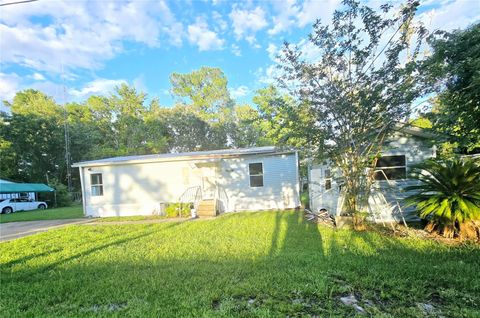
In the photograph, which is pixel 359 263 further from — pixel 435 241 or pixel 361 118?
pixel 361 118

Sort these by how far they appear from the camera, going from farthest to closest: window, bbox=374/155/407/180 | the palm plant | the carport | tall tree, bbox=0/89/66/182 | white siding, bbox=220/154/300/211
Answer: tall tree, bbox=0/89/66/182
the carport
white siding, bbox=220/154/300/211
window, bbox=374/155/407/180
the palm plant

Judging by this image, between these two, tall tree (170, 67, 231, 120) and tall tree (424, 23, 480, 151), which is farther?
tall tree (170, 67, 231, 120)

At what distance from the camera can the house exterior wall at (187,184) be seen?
11.7m

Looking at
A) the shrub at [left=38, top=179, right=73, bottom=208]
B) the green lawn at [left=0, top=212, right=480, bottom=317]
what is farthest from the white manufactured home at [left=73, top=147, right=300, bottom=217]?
→ the shrub at [left=38, top=179, right=73, bottom=208]

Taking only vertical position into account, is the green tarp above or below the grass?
above

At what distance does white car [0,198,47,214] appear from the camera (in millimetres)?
17641

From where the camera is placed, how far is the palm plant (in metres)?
5.16

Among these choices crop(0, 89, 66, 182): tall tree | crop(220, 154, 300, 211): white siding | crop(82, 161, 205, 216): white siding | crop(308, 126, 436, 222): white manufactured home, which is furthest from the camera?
crop(0, 89, 66, 182): tall tree

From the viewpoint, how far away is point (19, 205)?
61.0 feet

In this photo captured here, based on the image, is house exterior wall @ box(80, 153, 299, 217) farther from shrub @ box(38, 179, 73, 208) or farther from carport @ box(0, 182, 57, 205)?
shrub @ box(38, 179, 73, 208)

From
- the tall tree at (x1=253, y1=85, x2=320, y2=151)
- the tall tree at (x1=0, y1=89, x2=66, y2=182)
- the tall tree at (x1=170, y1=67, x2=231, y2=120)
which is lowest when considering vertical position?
the tall tree at (x1=253, y1=85, x2=320, y2=151)

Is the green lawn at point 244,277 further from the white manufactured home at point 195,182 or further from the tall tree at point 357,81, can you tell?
the white manufactured home at point 195,182

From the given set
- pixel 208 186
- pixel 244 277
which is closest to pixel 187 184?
pixel 208 186

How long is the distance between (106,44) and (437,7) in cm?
1397
